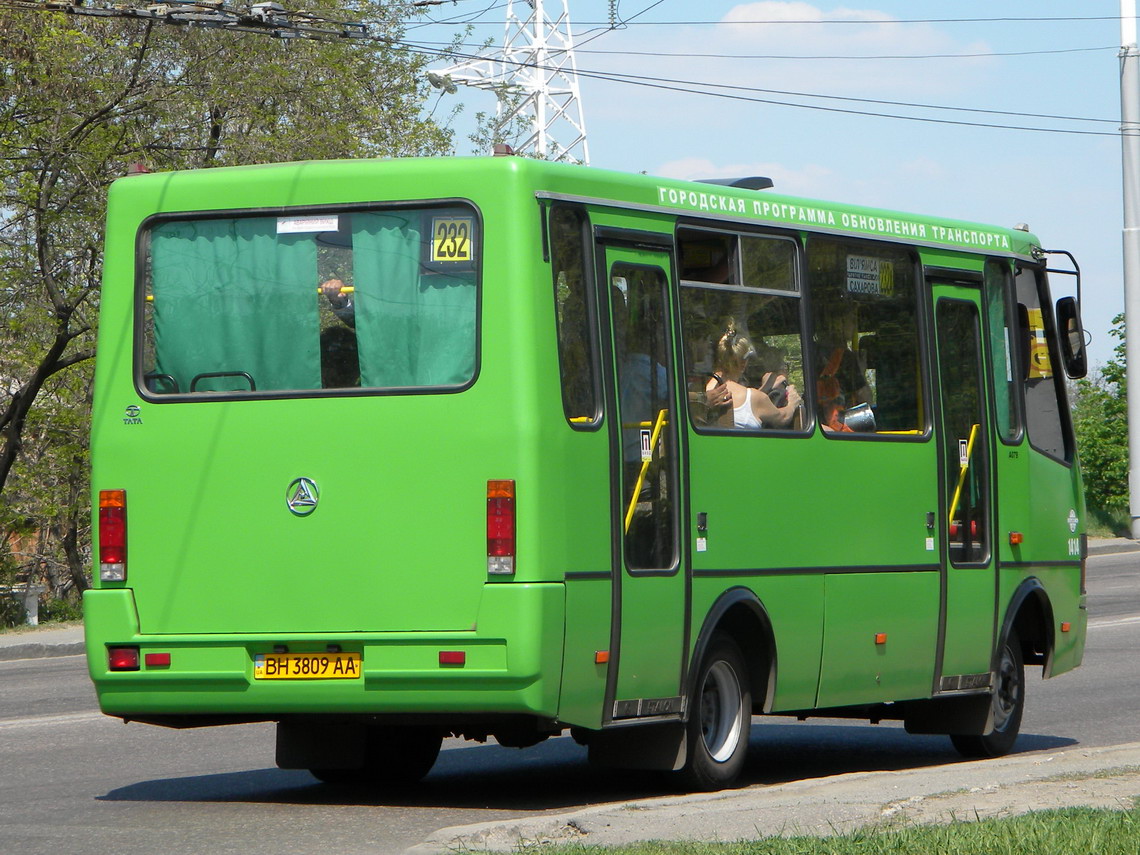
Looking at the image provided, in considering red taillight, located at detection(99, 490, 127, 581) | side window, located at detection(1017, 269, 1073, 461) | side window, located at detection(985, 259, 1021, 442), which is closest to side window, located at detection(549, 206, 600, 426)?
red taillight, located at detection(99, 490, 127, 581)

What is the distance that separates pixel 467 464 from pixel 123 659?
6.24 feet

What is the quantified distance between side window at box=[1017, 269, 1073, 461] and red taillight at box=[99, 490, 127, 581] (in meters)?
5.95

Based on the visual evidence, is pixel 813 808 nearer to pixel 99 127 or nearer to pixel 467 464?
pixel 467 464

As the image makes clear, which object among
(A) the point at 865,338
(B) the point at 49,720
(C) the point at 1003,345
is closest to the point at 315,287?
(A) the point at 865,338

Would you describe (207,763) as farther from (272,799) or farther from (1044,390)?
A: (1044,390)

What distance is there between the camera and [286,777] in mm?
10242

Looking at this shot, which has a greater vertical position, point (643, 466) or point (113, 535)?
point (643, 466)

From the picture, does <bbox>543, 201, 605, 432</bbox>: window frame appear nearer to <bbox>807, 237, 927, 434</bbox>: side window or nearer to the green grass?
<bbox>807, 237, 927, 434</bbox>: side window

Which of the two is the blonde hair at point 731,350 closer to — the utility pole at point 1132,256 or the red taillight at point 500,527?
the red taillight at point 500,527

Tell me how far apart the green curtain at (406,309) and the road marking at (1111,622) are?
13.4 metres

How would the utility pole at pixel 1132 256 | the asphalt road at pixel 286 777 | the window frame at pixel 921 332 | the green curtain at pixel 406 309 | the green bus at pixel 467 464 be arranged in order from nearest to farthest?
the asphalt road at pixel 286 777
the green bus at pixel 467 464
the green curtain at pixel 406 309
the window frame at pixel 921 332
the utility pole at pixel 1132 256

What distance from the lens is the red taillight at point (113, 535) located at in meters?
8.77

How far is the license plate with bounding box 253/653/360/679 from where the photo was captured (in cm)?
842

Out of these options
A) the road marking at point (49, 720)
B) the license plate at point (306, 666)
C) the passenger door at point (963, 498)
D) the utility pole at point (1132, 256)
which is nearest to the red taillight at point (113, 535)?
the license plate at point (306, 666)
